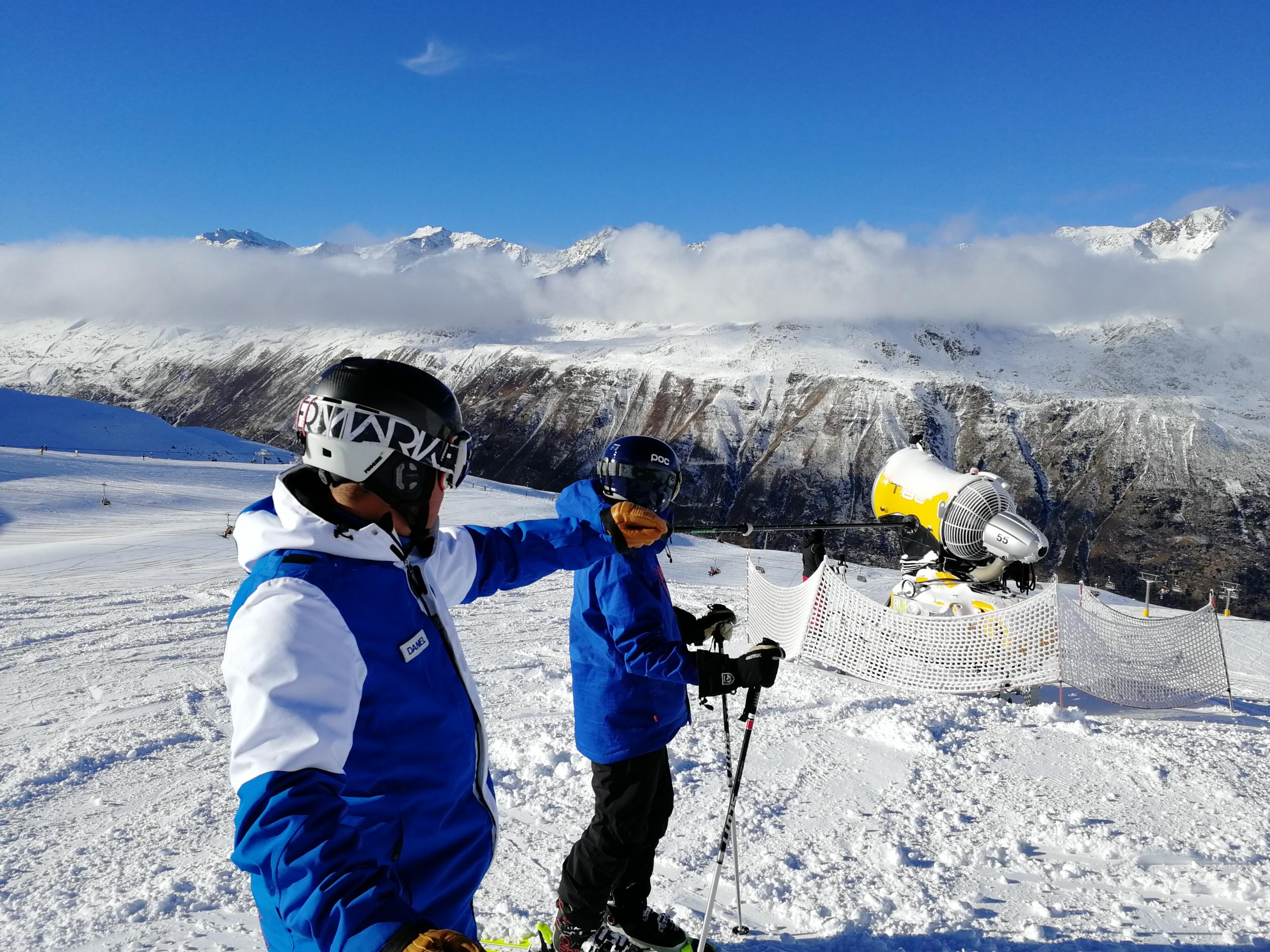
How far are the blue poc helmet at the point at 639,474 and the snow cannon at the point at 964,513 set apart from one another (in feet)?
19.3

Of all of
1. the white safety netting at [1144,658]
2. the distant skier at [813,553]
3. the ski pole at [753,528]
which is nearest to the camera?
the ski pole at [753,528]

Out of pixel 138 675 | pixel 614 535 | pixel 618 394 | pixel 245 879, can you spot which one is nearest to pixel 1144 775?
pixel 614 535

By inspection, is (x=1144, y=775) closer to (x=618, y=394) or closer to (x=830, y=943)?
(x=830, y=943)

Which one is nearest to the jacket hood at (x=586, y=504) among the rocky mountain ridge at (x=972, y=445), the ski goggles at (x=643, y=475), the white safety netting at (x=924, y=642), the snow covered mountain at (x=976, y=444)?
the ski goggles at (x=643, y=475)

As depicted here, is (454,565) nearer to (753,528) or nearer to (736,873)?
(736,873)

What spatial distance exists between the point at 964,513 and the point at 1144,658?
2393 millimetres

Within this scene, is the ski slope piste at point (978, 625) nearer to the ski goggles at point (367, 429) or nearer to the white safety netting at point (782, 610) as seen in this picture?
the white safety netting at point (782, 610)

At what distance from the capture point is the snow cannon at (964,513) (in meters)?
8.70

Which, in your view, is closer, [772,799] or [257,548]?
[257,548]

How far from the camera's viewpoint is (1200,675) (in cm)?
820

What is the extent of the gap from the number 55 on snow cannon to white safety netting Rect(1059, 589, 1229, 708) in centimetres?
79

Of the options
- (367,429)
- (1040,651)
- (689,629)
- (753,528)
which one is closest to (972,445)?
(1040,651)

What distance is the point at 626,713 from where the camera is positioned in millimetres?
3705

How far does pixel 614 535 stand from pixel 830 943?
243cm
